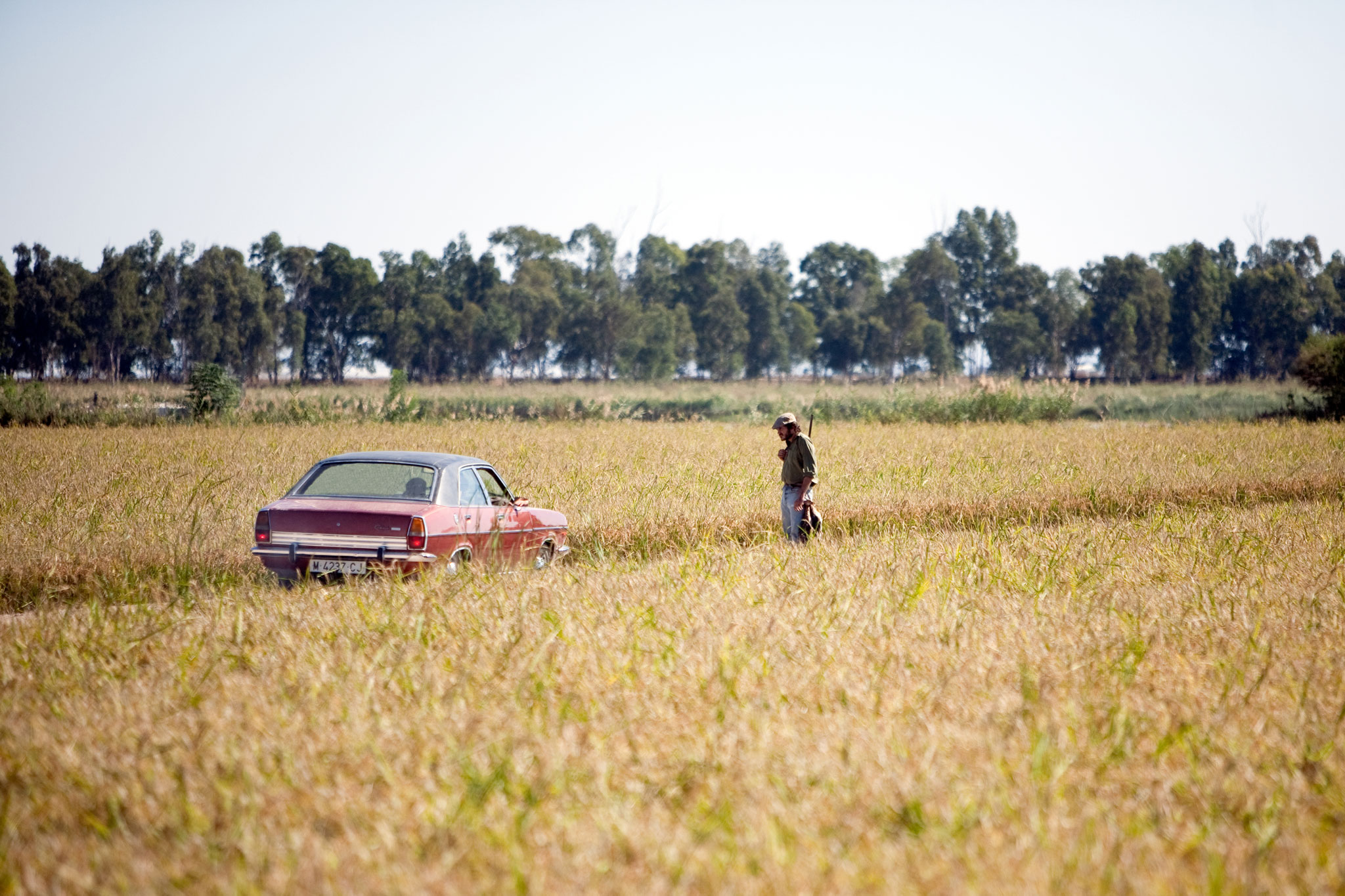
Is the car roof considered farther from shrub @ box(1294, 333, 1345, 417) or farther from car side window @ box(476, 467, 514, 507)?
shrub @ box(1294, 333, 1345, 417)

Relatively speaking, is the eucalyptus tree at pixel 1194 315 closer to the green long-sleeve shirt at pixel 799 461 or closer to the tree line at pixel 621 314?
the tree line at pixel 621 314

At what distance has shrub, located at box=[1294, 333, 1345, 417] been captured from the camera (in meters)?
34.3

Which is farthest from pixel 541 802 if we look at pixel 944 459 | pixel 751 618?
pixel 944 459

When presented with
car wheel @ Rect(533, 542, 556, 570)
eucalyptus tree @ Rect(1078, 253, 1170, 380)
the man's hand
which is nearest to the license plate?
car wheel @ Rect(533, 542, 556, 570)

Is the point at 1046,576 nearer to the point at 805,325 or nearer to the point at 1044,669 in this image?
the point at 1044,669

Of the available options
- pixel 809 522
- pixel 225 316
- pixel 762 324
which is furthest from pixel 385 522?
pixel 762 324

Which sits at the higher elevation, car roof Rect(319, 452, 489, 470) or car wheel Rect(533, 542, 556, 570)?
car roof Rect(319, 452, 489, 470)

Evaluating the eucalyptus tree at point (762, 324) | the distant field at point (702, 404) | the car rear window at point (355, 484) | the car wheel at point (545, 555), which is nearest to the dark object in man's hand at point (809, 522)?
the car wheel at point (545, 555)

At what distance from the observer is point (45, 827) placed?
12.4 ft

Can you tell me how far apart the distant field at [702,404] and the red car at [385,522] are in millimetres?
19697

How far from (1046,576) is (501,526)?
16.1 feet

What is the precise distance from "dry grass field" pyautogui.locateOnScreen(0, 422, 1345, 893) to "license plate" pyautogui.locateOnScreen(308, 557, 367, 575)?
414 millimetres

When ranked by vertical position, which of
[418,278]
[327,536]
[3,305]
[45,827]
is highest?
[418,278]

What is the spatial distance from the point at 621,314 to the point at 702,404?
110ft
